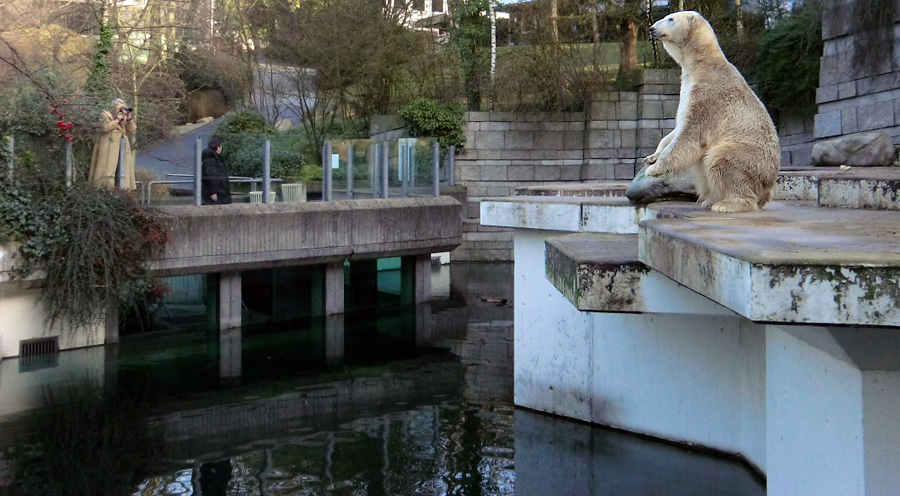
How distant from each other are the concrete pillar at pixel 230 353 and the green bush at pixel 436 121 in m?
9.38

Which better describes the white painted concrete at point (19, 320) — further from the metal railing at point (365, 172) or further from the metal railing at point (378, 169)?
the metal railing at point (378, 169)

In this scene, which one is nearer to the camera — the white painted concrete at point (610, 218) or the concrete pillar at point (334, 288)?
the white painted concrete at point (610, 218)

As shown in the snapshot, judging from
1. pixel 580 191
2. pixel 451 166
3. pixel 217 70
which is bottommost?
pixel 580 191

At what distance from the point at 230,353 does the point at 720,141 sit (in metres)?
7.86

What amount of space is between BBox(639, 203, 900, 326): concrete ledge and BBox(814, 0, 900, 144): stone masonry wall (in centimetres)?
1150

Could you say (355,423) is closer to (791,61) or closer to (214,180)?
(214,180)

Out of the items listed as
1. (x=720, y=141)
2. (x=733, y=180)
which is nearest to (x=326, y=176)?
(x=720, y=141)

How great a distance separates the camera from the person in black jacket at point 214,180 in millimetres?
13484

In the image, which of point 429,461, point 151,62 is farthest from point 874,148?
point 151,62

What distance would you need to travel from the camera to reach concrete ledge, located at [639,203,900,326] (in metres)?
3.34

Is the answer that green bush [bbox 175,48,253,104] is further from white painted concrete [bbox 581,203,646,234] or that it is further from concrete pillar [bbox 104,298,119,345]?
white painted concrete [bbox 581,203,646,234]

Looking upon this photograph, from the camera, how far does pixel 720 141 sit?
6.59 m

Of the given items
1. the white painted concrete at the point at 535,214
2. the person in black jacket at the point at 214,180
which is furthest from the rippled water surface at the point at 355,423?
the person in black jacket at the point at 214,180

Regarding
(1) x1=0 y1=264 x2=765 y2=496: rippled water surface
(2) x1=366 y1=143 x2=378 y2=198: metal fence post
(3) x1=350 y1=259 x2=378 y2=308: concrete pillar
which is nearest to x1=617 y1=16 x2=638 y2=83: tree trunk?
(3) x1=350 y1=259 x2=378 y2=308: concrete pillar
